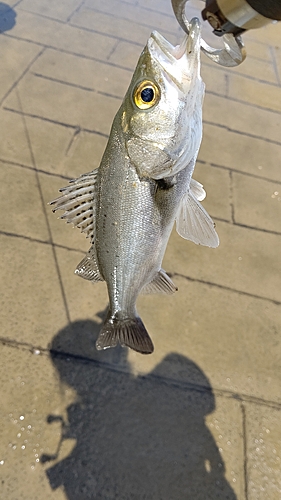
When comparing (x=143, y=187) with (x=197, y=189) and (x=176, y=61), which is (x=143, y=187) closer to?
(x=197, y=189)

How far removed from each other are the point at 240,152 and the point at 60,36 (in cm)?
289

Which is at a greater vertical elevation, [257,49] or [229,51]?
[229,51]

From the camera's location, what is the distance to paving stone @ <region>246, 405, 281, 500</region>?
95.7 inches

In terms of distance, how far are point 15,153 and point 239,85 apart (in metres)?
3.50

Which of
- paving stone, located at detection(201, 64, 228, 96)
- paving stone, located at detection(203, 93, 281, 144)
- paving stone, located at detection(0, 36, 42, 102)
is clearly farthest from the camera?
paving stone, located at detection(201, 64, 228, 96)

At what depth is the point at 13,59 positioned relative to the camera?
4.43 metres

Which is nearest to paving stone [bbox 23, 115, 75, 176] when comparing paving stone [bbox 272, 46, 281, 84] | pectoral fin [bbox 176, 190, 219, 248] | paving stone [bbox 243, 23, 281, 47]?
pectoral fin [bbox 176, 190, 219, 248]

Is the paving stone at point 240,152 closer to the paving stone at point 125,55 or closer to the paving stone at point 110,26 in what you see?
the paving stone at point 125,55

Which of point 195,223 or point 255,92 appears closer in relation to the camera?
point 195,223

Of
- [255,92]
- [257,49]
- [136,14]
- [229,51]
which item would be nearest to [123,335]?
[229,51]

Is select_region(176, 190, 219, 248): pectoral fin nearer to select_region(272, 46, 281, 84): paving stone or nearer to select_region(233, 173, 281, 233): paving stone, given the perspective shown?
select_region(233, 173, 281, 233): paving stone

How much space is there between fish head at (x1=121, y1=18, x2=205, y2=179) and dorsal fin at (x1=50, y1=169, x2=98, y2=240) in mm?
229

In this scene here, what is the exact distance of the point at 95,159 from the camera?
3789mm

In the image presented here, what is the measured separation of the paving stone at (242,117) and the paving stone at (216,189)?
927mm
